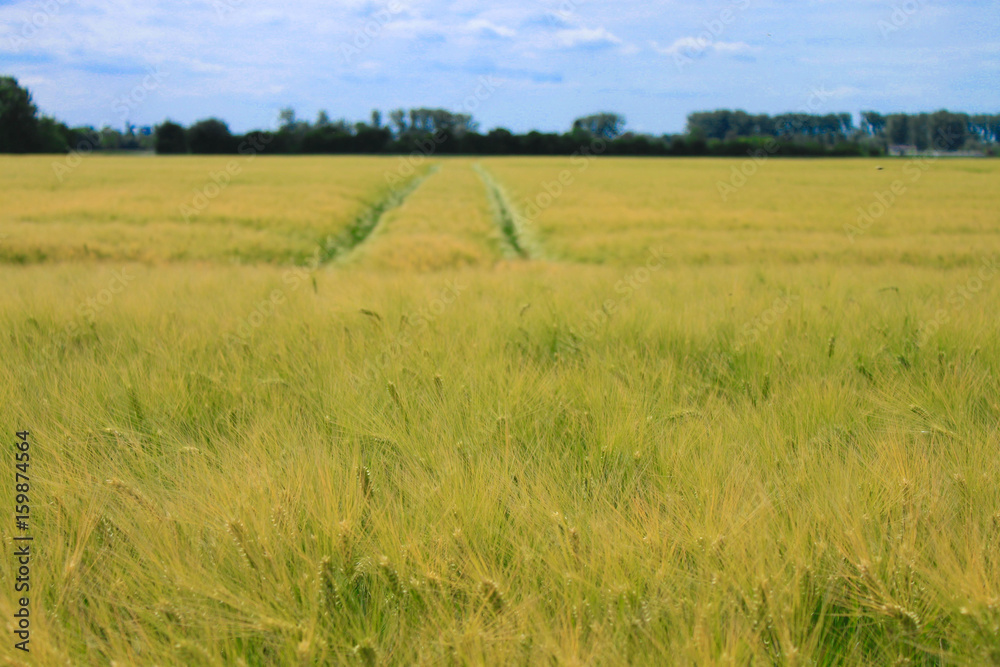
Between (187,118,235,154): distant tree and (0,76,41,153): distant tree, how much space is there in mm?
13864

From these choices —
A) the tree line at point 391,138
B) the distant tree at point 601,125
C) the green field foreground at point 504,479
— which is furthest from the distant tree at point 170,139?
the green field foreground at point 504,479

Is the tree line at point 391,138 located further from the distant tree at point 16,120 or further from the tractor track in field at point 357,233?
the tractor track in field at point 357,233

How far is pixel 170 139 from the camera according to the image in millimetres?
64438

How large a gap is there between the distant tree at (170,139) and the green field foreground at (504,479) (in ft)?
241

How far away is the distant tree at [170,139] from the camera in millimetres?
64188

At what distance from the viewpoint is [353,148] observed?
6731 cm

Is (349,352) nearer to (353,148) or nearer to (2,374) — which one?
(2,374)

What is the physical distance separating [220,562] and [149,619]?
5.2 inches

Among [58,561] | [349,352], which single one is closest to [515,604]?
[58,561]

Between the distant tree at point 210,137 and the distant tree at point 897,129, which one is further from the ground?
the distant tree at point 210,137

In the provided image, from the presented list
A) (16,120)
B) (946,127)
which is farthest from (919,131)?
(16,120)

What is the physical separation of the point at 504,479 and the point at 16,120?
247ft

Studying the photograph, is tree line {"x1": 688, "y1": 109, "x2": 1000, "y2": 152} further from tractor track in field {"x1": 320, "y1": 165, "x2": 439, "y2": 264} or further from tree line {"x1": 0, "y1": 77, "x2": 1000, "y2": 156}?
tree line {"x1": 0, "y1": 77, "x2": 1000, "y2": 156}

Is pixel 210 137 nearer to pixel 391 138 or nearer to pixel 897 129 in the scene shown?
pixel 391 138
